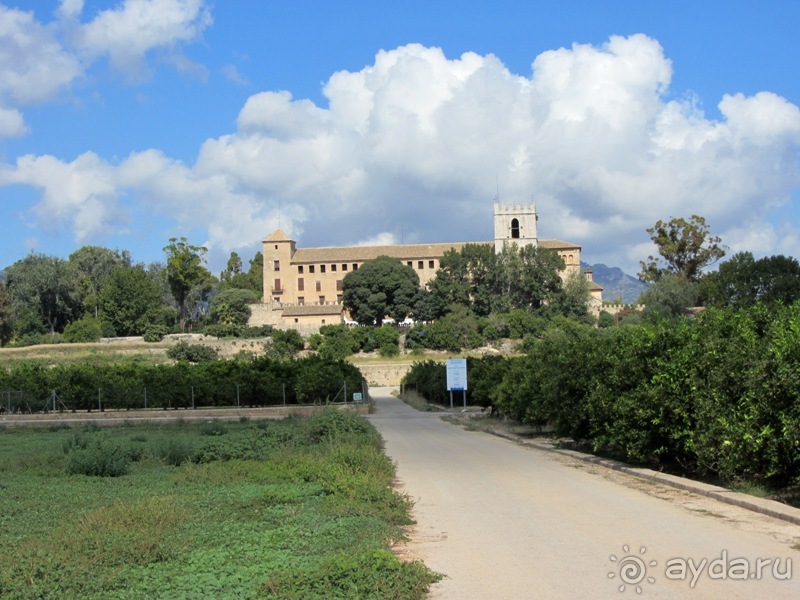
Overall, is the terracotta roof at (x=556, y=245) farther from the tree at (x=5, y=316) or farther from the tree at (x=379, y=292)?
the tree at (x=5, y=316)

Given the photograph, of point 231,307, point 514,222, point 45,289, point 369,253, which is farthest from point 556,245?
point 45,289

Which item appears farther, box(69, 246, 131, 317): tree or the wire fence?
box(69, 246, 131, 317): tree

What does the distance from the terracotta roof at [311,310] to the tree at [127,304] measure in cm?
1646

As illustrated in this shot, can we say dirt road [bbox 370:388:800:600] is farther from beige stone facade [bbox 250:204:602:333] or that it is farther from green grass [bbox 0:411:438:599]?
beige stone facade [bbox 250:204:602:333]

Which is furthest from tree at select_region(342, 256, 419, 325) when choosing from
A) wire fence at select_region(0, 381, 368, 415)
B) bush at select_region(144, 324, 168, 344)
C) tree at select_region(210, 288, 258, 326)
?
wire fence at select_region(0, 381, 368, 415)

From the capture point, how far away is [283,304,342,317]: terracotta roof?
352 ft

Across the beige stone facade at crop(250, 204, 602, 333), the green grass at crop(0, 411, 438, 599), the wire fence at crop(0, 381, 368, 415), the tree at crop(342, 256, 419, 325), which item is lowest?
the wire fence at crop(0, 381, 368, 415)

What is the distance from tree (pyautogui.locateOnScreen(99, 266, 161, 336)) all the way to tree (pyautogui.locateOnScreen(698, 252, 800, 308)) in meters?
64.3

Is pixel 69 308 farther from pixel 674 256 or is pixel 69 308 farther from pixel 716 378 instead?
pixel 716 378

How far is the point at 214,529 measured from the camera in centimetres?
948

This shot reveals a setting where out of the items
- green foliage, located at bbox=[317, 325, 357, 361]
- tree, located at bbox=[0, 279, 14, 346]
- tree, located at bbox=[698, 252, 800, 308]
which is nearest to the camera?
tree, located at bbox=[698, 252, 800, 308]

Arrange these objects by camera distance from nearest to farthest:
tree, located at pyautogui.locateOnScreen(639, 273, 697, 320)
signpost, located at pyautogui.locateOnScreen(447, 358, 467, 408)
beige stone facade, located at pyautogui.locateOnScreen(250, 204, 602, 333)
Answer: signpost, located at pyautogui.locateOnScreen(447, 358, 467, 408) → tree, located at pyautogui.locateOnScreen(639, 273, 697, 320) → beige stone facade, located at pyautogui.locateOnScreen(250, 204, 602, 333)

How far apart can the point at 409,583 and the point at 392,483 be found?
7.15 metres

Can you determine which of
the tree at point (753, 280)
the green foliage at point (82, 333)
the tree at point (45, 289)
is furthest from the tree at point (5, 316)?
the tree at point (753, 280)
